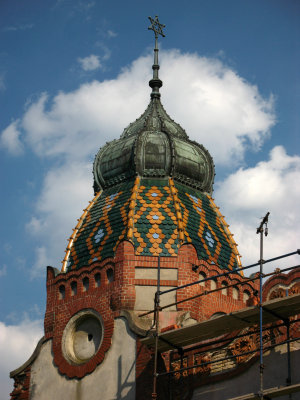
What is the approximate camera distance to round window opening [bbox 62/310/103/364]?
34.2 m

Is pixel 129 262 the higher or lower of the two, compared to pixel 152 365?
higher

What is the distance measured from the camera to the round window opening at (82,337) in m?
34.2

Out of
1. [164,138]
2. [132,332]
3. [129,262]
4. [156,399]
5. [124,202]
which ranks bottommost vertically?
[156,399]

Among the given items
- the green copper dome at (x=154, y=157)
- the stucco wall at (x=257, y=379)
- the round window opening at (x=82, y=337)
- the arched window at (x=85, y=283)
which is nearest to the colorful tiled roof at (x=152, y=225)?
the green copper dome at (x=154, y=157)

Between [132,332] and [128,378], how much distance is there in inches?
61.5

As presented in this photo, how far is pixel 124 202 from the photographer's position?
37.6 m

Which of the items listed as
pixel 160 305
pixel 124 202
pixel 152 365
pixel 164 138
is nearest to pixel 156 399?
pixel 152 365

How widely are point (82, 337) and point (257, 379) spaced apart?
8313mm

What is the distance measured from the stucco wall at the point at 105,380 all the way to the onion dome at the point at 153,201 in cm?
356

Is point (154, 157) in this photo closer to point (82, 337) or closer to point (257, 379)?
point (82, 337)

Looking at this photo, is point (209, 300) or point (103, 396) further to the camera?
point (209, 300)

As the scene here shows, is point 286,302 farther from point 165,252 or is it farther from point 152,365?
point 165,252

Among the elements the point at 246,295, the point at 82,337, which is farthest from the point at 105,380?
the point at 246,295

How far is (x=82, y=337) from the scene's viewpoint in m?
34.8
